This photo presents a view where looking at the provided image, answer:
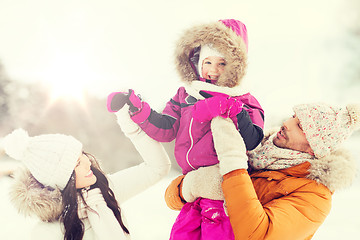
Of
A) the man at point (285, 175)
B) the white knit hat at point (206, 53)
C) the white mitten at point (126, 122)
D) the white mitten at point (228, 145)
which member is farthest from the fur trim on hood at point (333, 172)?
the white mitten at point (126, 122)

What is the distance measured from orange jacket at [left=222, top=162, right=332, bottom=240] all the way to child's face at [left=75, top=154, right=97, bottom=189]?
43 cm

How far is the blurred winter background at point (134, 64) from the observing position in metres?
0.94

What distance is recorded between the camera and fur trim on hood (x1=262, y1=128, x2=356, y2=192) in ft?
2.61

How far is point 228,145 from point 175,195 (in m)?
0.33

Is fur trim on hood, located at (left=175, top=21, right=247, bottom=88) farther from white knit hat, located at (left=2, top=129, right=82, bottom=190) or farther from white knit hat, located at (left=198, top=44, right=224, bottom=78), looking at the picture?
Result: white knit hat, located at (left=2, top=129, right=82, bottom=190)

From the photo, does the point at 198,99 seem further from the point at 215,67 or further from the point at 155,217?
the point at 155,217

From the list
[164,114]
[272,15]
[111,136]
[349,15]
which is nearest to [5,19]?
[111,136]

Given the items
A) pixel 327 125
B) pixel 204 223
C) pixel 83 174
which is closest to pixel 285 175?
pixel 327 125

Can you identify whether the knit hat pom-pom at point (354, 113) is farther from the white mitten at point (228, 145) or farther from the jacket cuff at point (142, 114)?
the jacket cuff at point (142, 114)

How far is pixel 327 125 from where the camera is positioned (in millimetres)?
799

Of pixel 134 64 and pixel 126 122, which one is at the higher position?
pixel 134 64

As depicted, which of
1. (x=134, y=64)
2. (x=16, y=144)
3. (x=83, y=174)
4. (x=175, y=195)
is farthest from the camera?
(x=134, y=64)

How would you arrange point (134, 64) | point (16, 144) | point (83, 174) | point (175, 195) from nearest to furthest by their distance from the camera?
point (16, 144) → point (83, 174) → point (175, 195) → point (134, 64)

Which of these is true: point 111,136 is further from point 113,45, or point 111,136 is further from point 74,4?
point 74,4
